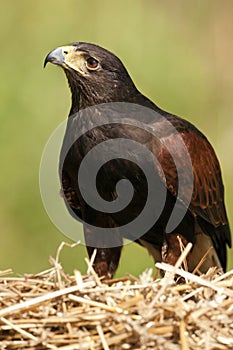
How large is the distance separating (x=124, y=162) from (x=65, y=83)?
357 centimetres

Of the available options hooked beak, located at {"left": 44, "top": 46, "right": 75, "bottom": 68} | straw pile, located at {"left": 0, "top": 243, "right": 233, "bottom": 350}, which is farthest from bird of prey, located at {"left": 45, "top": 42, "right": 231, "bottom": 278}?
straw pile, located at {"left": 0, "top": 243, "right": 233, "bottom": 350}

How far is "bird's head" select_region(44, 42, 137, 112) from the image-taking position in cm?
602

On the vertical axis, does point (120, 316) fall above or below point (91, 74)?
below

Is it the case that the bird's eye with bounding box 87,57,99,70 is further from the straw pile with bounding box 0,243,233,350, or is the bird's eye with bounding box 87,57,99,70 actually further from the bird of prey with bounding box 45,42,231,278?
the straw pile with bounding box 0,243,233,350

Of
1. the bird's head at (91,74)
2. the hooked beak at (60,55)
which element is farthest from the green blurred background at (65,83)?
the hooked beak at (60,55)

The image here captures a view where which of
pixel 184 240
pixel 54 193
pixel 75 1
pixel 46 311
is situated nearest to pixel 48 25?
pixel 75 1

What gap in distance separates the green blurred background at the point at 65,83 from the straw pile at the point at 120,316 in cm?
386

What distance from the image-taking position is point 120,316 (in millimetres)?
4398

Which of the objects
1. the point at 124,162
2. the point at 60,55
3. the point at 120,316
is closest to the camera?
the point at 120,316

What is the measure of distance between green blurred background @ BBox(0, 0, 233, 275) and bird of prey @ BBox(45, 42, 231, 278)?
228 cm

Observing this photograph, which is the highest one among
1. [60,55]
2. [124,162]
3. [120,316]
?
[60,55]

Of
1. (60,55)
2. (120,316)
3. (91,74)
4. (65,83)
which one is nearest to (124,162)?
(91,74)

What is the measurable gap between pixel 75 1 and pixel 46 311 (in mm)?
5674

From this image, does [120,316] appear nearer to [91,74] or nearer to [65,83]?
[91,74]
